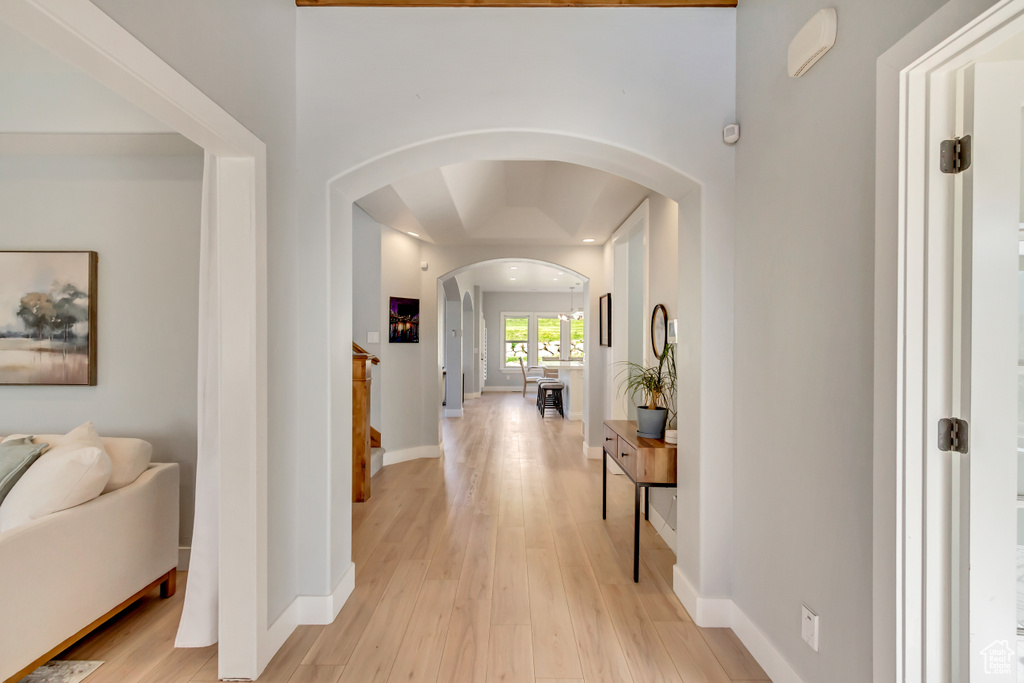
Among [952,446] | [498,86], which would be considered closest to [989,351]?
[952,446]

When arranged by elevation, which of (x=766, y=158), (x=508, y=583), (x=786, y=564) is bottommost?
(x=508, y=583)

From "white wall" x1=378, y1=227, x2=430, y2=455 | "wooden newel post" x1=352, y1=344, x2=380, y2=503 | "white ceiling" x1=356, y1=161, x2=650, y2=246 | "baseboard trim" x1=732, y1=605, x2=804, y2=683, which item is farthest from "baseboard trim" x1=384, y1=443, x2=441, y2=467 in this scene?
"baseboard trim" x1=732, y1=605, x2=804, y2=683

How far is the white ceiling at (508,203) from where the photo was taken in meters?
3.80

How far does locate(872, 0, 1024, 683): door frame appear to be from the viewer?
125cm

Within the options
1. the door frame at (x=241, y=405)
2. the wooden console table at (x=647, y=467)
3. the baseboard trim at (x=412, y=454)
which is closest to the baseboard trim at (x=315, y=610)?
the door frame at (x=241, y=405)

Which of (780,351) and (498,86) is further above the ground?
(498,86)

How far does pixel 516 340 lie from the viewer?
13.3 metres

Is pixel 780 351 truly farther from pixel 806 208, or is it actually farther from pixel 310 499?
pixel 310 499

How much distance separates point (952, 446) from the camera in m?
1.24

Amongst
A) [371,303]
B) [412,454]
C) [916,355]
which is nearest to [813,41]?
[916,355]

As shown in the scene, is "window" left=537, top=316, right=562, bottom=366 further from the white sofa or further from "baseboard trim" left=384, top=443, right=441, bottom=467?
the white sofa

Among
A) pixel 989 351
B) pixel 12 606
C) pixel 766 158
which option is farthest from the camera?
pixel 766 158

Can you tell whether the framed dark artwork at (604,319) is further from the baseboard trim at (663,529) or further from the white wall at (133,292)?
the white wall at (133,292)

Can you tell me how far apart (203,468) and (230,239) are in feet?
3.07
